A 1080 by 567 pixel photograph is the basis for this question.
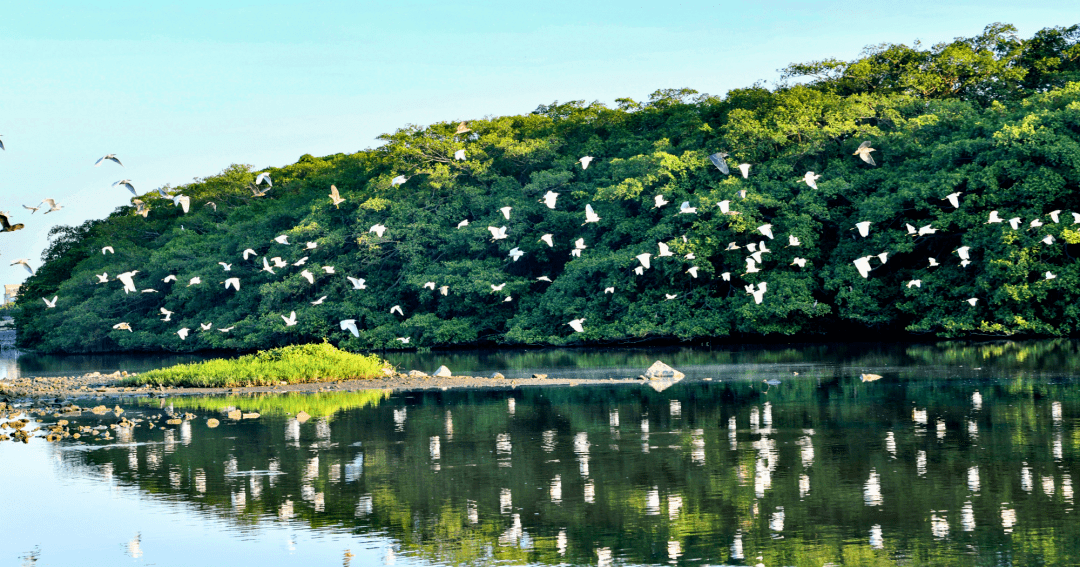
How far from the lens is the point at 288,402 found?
30812 mm

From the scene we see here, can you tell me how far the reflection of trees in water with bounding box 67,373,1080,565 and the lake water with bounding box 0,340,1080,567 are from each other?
0.17 ft

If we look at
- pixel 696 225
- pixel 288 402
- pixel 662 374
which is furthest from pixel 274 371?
pixel 696 225

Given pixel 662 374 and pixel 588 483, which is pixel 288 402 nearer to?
pixel 662 374

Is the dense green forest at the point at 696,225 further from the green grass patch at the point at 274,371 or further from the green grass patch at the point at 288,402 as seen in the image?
the green grass patch at the point at 288,402

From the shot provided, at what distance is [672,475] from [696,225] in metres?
36.9

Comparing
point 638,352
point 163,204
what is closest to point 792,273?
point 638,352

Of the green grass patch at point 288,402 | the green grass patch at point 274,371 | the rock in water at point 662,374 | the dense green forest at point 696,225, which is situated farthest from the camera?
the dense green forest at point 696,225

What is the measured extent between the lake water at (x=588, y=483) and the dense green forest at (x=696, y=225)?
68.2 ft

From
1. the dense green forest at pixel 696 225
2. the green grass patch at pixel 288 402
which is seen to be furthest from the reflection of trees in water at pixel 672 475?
the dense green forest at pixel 696 225

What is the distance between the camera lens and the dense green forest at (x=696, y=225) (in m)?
47.1

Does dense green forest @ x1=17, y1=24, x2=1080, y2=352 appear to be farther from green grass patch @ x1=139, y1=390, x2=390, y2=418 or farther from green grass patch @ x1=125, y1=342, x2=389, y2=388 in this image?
green grass patch @ x1=139, y1=390, x2=390, y2=418

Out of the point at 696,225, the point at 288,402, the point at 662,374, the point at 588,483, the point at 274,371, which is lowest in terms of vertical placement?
the point at 588,483

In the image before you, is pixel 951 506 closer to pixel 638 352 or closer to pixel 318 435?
pixel 318 435

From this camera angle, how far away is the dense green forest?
47062 mm
